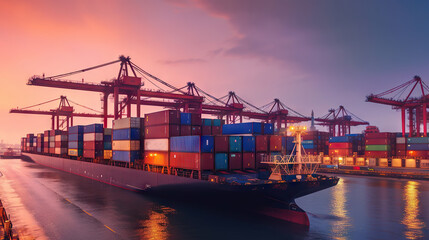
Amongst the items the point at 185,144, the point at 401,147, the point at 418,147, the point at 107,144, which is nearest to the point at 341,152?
the point at 401,147

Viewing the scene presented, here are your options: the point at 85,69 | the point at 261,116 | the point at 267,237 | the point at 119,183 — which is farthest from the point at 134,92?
the point at 261,116

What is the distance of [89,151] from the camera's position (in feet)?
176

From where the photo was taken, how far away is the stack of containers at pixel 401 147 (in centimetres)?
6847

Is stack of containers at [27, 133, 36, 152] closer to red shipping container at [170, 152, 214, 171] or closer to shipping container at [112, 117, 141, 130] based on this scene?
shipping container at [112, 117, 141, 130]

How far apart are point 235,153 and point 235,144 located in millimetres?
871

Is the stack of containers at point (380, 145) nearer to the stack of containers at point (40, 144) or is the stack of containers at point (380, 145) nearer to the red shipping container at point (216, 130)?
the red shipping container at point (216, 130)

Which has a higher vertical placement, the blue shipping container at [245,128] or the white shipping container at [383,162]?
the blue shipping container at [245,128]

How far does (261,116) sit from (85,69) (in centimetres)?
6518

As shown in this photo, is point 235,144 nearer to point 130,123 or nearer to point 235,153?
point 235,153

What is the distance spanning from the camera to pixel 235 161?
89.9 feet

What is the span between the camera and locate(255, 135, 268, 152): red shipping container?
94.0ft

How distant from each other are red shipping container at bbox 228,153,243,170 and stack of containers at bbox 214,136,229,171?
1.33 ft

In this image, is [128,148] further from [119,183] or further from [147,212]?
[147,212]

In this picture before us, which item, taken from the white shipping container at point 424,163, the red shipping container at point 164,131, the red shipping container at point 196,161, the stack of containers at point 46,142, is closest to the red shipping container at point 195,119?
the red shipping container at point 164,131
